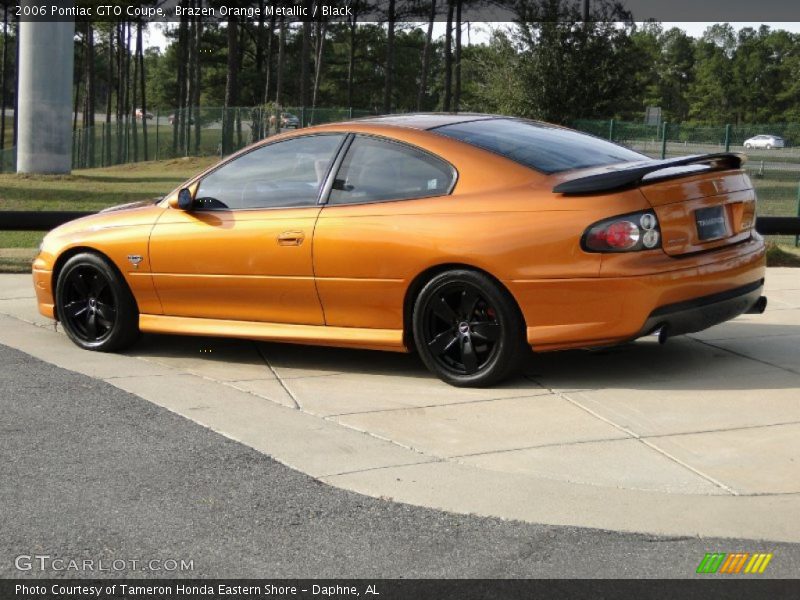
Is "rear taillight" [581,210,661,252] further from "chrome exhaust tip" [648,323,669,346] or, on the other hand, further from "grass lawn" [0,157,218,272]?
"grass lawn" [0,157,218,272]

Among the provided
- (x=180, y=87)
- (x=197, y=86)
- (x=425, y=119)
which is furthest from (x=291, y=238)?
(x=180, y=87)

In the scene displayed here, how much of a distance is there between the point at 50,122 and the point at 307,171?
2724 cm

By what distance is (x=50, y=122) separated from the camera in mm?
32844

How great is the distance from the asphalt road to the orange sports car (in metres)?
1.60

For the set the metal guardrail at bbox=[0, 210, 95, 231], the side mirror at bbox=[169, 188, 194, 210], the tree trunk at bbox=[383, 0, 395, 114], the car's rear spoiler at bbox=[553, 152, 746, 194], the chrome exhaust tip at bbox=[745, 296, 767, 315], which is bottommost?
the metal guardrail at bbox=[0, 210, 95, 231]

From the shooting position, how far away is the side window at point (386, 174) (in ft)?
22.7

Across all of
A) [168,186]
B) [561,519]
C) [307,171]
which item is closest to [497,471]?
[561,519]

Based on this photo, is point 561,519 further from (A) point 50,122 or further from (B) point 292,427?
(A) point 50,122

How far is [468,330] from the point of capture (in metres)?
6.71

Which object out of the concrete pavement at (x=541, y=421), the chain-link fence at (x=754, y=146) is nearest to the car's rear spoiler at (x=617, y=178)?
the concrete pavement at (x=541, y=421)

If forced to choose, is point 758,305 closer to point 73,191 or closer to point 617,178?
point 617,178
